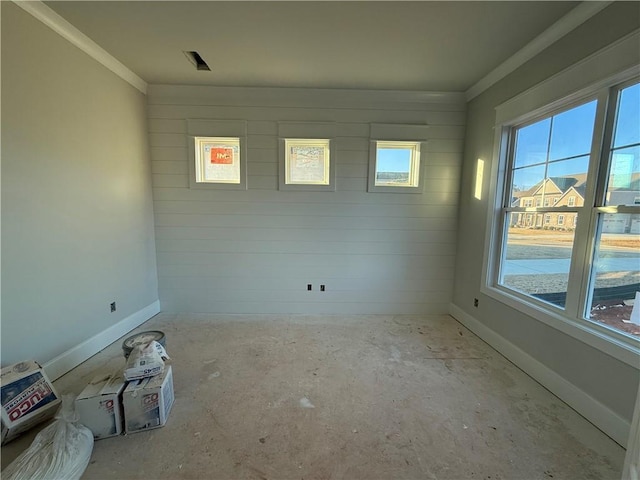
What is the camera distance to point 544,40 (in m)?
2.21

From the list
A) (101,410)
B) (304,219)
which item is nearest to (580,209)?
(304,219)

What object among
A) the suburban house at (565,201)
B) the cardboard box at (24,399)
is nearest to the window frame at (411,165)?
the suburban house at (565,201)

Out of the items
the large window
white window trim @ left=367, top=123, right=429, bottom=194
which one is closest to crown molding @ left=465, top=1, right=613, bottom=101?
the large window

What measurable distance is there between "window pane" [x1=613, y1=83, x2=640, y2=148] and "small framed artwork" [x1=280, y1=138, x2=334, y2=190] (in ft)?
8.17

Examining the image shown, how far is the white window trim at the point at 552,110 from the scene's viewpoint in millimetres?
1683

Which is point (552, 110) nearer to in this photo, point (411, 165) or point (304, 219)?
point (411, 165)

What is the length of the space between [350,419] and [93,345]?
248 cm

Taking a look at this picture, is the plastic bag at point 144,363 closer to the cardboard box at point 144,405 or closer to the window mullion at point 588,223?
the cardboard box at point 144,405

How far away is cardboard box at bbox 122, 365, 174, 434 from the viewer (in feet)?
5.51

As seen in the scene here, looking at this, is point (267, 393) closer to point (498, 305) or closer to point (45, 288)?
point (45, 288)

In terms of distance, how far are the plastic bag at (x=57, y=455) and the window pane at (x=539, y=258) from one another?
3.35m

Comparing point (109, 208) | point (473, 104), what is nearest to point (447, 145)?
point (473, 104)

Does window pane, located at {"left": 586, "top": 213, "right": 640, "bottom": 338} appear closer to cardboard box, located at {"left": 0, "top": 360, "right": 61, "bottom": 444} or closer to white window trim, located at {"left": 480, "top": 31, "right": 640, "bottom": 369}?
white window trim, located at {"left": 480, "top": 31, "right": 640, "bottom": 369}

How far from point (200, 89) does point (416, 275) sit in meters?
3.65
